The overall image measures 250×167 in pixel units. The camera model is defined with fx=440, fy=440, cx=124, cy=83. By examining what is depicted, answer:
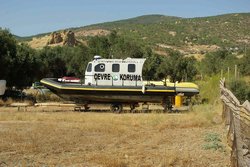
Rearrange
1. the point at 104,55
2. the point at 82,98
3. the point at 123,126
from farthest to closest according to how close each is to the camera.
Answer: the point at 104,55
the point at 82,98
the point at 123,126

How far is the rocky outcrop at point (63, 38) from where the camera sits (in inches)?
A: 3661

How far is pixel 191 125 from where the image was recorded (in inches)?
639

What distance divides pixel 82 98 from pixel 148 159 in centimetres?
1344

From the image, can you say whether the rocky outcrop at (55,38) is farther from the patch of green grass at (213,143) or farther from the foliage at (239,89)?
the patch of green grass at (213,143)

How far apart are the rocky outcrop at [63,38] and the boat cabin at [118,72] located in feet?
231

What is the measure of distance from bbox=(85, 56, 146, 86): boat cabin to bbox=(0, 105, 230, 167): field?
5035 millimetres

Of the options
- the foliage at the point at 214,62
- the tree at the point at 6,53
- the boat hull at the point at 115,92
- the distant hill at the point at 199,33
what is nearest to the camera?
the boat hull at the point at 115,92

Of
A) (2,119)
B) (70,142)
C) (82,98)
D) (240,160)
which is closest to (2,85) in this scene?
(82,98)

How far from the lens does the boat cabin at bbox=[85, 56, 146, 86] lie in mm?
22500

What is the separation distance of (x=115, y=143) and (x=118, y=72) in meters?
11.1

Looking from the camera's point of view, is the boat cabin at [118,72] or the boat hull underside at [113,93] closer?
the boat hull underside at [113,93]

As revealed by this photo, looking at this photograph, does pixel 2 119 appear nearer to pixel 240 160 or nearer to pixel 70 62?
pixel 240 160

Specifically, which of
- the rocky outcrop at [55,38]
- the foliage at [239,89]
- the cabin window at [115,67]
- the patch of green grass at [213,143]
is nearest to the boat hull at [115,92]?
the cabin window at [115,67]

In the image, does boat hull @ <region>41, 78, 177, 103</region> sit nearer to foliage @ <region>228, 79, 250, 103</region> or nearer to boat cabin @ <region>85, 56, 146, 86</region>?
boat cabin @ <region>85, 56, 146, 86</region>
